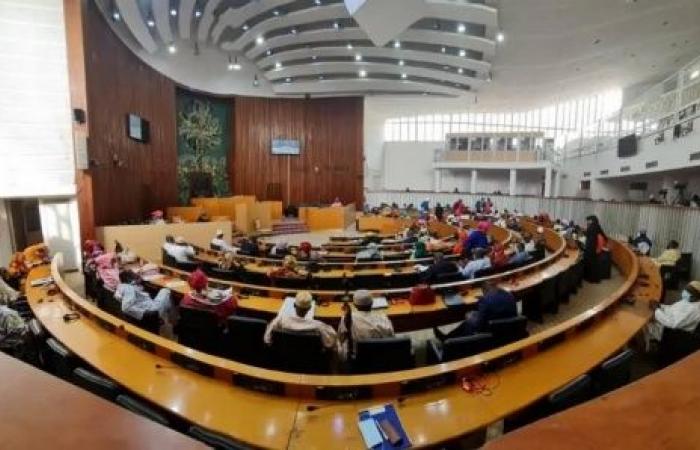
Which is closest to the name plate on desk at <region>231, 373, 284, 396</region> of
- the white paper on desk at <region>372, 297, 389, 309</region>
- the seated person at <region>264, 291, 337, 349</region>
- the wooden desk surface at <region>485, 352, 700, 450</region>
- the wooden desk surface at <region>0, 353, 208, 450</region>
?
the seated person at <region>264, 291, 337, 349</region>

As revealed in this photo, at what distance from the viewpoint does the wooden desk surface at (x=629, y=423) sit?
653mm

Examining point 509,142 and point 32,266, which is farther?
point 509,142

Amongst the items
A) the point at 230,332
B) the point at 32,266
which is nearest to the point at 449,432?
the point at 230,332

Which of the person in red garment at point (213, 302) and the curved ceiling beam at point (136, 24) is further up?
the curved ceiling beam at point (136, 24)

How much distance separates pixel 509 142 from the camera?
2292 cm

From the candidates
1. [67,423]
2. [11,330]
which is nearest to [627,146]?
[67,423]

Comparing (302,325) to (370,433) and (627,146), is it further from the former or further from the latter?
(627,146)

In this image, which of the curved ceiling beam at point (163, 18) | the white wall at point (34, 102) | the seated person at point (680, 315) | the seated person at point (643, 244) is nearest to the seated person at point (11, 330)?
the white wall at point (34, 102)

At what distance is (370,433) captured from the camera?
1857mm

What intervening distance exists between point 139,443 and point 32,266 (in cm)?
776

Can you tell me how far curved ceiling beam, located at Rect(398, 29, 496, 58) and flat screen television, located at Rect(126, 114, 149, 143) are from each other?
28.9ft

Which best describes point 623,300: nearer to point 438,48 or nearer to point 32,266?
point 32,266

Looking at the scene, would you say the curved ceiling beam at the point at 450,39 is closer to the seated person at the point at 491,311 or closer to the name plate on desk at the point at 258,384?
the seated person at the point at 491,311

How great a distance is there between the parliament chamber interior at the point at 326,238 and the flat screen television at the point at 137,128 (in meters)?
0.14
